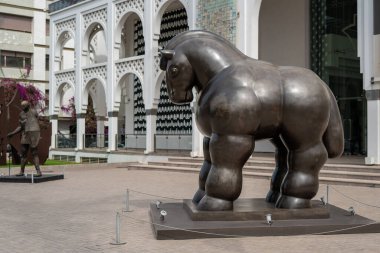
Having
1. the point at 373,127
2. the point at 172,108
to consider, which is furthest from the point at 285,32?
the point at 373,127

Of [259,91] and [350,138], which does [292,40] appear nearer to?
[350,138]

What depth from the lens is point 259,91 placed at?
588 centimetres

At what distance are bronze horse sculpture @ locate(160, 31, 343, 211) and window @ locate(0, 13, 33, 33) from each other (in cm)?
3195

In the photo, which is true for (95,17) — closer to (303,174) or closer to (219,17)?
(219,17)

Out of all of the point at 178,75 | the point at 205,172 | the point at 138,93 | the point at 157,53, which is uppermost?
the point at 157,53

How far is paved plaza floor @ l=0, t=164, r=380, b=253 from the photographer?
5.16m

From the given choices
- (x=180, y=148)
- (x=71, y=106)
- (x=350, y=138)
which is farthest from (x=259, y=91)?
(x=71, y=106)

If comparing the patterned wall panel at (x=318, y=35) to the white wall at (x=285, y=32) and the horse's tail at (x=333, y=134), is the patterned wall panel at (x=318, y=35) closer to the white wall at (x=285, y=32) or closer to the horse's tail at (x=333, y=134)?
the white wall at (x=285, y=32)

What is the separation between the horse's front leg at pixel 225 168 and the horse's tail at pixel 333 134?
3.57 ft

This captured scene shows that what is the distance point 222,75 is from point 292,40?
13208mm

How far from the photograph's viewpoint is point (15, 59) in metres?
36.2

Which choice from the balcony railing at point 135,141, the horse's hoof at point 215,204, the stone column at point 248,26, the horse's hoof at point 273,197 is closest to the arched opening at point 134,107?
the balcony railing at point 135,141

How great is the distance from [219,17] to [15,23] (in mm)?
24434

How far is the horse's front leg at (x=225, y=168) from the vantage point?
579 centimetres
